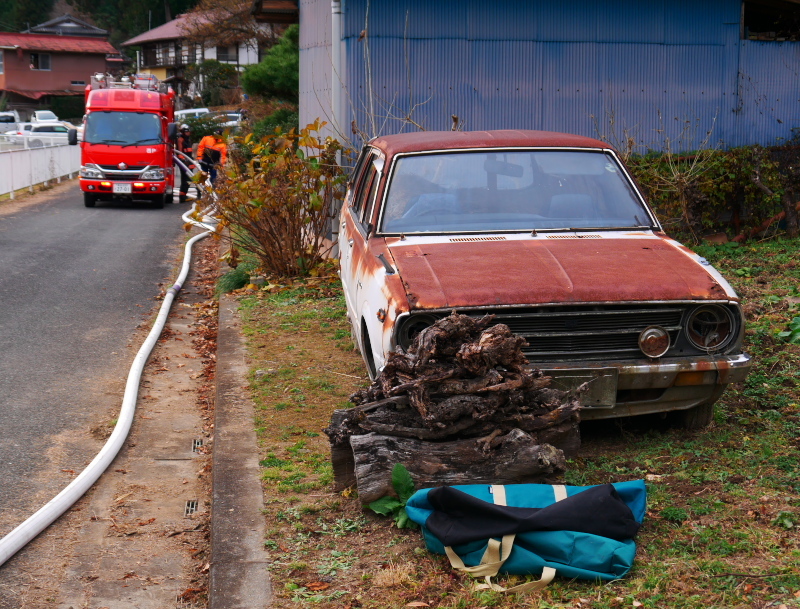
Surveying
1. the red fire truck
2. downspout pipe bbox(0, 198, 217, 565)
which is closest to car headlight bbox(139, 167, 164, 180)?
the red fire truck

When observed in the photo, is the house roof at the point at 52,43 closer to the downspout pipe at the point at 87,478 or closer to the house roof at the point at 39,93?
the house roof at the point at 39,93

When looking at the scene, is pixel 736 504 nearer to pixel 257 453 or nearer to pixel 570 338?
pixel 570 338

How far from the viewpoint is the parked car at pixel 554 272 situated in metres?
4.90

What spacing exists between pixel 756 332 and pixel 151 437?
4.76 metres

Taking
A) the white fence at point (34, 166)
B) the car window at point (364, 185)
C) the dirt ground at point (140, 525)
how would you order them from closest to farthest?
the dirt ground at point (140, 525) → the car window at point (364, 185) → the white fence at point (34, 166)

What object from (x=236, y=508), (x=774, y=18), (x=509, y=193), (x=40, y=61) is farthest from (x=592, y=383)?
(x=40, y=61)

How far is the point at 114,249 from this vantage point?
14852 millimetres

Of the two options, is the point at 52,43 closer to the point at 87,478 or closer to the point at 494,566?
the point at 87,478

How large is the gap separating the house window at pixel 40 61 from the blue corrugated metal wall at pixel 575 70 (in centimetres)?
6282

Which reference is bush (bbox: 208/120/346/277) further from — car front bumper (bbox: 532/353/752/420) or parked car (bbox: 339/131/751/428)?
car front bumper (bbox: 532/353/752/420)

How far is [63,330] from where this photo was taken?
914 cm

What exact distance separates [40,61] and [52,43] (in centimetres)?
160

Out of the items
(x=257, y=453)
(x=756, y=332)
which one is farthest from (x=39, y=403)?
(x=756, y=332)

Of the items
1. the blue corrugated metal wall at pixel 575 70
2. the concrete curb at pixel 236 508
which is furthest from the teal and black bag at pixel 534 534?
the blue corrugated metal wall at pixel 575 70
